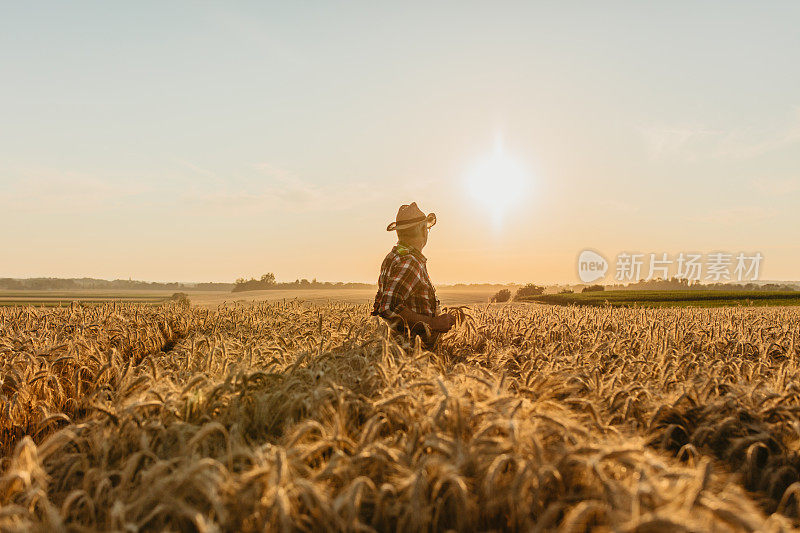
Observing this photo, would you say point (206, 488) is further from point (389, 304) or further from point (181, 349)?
point (181, 349)

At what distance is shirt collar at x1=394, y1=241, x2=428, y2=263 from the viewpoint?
21.0 ft

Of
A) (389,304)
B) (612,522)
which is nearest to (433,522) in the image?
(612,522)

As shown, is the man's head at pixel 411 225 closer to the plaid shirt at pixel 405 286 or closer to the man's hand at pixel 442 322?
the plaid shirt at pixel 405 286

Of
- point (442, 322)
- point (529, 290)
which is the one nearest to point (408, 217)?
point (442, 322)

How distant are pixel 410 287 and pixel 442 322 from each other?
2.05ft

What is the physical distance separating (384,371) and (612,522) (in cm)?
201

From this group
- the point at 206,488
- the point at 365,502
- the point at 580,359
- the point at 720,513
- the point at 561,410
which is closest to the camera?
the point at 720,513

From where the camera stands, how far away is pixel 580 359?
5.17m

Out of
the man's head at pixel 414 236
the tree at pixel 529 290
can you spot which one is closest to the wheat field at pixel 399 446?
the man's head at pixel 414 236

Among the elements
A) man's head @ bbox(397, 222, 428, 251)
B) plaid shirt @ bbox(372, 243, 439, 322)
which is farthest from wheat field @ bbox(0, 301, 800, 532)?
man's head @ bbox(397, 222, 428, 251)

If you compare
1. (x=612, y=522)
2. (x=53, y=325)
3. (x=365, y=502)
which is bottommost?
(x=53, y=325)

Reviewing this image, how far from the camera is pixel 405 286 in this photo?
20.4 feet

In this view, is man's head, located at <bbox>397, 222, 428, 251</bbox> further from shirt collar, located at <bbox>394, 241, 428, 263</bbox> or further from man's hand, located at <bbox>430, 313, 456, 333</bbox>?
man's hand, located at <bbox>430, 313, 456, 333</bbox>

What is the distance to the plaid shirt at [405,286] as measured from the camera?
6230mm
